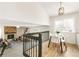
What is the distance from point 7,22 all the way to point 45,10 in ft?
1.40

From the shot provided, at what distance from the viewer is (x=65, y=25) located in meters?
1.02

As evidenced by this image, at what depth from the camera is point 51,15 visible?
103 centimetres

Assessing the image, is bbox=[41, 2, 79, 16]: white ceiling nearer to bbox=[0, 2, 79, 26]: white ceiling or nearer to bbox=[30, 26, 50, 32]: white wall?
bbox=[0, 2, 79, 26]: white ceiling

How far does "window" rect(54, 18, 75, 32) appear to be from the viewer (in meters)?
1.00

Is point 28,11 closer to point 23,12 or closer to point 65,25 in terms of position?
point 23,12

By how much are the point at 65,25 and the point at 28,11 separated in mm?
426

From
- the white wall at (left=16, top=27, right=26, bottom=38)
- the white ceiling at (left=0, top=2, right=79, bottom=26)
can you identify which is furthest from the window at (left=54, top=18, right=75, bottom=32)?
the white wall at (left=16, top=27, right=26, bottom=38)

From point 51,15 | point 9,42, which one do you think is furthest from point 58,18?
point 9,42

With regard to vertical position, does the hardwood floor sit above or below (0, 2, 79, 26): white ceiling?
below

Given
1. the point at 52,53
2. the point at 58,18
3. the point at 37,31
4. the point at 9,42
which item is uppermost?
the point at 58,18

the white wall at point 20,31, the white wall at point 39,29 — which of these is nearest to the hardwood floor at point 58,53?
the white wall at point 39,29

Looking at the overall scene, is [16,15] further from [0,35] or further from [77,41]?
[77,41]

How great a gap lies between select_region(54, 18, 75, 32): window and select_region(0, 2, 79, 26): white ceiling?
0.09 meters

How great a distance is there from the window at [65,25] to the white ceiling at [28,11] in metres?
0.09
